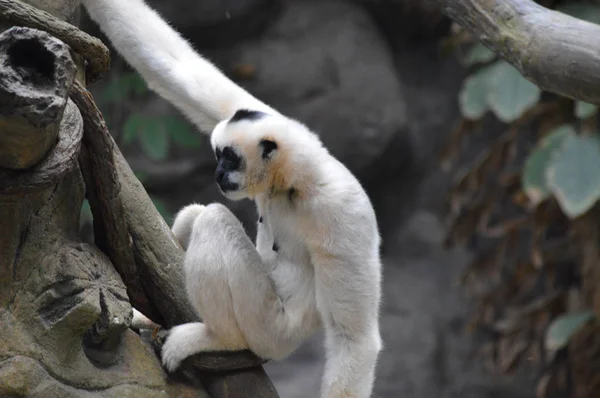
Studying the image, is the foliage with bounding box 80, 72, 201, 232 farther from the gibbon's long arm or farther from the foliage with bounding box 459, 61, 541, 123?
the foliage with bounding box 459, 61, 541, 123

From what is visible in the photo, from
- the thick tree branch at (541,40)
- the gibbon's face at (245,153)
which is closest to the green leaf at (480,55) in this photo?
the thick tree branch at (541,40)

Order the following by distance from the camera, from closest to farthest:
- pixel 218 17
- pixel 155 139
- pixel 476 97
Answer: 1. pixel 155 139
2. pixel 476 97
3. pixel 218 17

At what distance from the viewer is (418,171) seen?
8.40 m

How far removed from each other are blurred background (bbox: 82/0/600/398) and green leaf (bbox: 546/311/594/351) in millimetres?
346

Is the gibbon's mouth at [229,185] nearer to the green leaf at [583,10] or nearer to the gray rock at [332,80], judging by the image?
the gray rock at [332,80]

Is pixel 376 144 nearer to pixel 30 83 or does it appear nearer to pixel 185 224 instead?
pixel 185 224

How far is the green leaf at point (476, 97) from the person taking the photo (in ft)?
22.8

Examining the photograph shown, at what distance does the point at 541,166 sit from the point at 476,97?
0.83 meters

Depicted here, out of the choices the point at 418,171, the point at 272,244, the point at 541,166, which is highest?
the point at 272,244

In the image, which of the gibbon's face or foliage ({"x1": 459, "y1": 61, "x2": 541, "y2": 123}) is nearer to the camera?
the gibbon's face

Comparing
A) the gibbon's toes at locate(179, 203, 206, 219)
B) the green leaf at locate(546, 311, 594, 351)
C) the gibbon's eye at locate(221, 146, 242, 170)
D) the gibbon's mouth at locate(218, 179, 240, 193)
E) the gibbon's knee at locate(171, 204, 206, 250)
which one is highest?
the gibbon's eye at locate(221, 146, 242, 170)

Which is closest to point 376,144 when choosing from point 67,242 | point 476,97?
point 476,97

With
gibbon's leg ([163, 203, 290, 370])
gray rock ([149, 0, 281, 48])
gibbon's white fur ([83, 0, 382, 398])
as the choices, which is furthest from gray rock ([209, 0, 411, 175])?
gibbon's leg ([163, 203, 290, 370])

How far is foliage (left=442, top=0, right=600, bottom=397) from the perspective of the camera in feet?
21.3
